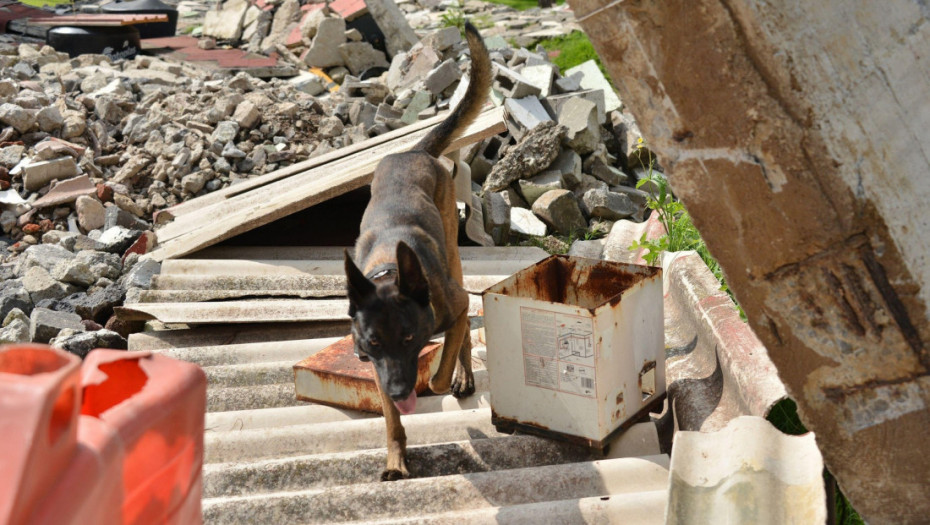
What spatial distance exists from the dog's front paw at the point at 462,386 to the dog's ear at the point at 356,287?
2.90 ft

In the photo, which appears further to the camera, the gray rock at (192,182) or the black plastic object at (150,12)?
the black plastic object at (150,12)

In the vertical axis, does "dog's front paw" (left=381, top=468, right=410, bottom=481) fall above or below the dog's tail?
below

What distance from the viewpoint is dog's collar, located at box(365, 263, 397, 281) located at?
3950 mm

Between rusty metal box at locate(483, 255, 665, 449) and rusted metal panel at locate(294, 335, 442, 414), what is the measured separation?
60cm

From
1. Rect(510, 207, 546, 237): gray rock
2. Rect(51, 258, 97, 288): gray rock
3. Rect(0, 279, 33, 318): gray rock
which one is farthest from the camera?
Rect(510, 207, 546, 237): gray rock

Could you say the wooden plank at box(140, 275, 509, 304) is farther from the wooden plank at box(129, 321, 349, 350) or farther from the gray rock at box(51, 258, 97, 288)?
the gray rock at box(51, 258, 97, 288)

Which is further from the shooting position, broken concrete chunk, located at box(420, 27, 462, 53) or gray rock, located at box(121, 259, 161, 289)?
broken concrete chunk, located at box(420, 27, 462, 53)

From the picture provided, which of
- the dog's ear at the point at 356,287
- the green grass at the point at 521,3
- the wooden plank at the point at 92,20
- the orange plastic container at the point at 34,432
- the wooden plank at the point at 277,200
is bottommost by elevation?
the green grass at the point at 521,3

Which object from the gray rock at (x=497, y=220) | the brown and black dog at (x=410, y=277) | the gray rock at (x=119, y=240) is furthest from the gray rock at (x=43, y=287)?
the gray rock at (x=497, y=220)

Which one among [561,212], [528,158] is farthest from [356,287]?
[528,158]

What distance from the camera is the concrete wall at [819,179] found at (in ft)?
6.50

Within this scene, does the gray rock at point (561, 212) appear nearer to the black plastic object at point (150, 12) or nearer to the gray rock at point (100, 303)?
the gray rock at point (100, 303)

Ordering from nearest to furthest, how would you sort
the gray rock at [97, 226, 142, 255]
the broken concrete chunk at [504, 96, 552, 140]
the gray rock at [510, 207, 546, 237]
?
1. the gray rock at [97, 226, 142, 255]
2. the gray rock at [510, 207, 546, 237]
3. the broken concrete chunk at [504, 96, 552, 140]

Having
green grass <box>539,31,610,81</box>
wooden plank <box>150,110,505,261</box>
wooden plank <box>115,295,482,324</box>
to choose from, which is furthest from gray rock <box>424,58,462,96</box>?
wooden plank <box>115,295,482,324</box>
